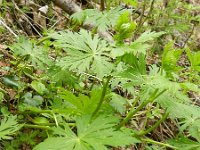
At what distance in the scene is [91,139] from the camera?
135cm

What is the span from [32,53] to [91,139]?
0.79m

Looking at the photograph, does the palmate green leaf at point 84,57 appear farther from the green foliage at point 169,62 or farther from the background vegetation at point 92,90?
the green foliage at point 169,62

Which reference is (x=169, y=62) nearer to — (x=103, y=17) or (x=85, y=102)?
(x=85, y=102)

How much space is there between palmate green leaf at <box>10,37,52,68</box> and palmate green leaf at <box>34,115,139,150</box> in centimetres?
61

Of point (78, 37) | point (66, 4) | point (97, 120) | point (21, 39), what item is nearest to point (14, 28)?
point (66, 4)

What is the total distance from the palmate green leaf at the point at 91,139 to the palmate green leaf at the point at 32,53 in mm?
605

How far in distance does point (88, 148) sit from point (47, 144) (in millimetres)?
154

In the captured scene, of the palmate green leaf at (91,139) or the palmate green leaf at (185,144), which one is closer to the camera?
the palmate green leaf at (91,139)

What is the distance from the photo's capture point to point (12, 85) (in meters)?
2.04

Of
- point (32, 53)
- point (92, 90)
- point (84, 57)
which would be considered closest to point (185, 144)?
point (92, 90)

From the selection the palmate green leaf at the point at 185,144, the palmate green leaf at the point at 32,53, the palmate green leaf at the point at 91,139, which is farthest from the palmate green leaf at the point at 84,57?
the palmate green leaf at the point at 185,144

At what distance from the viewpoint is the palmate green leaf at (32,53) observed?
195cm

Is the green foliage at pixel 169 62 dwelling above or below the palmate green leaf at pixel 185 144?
above

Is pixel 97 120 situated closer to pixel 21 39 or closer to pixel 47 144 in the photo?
pixel 47 144
